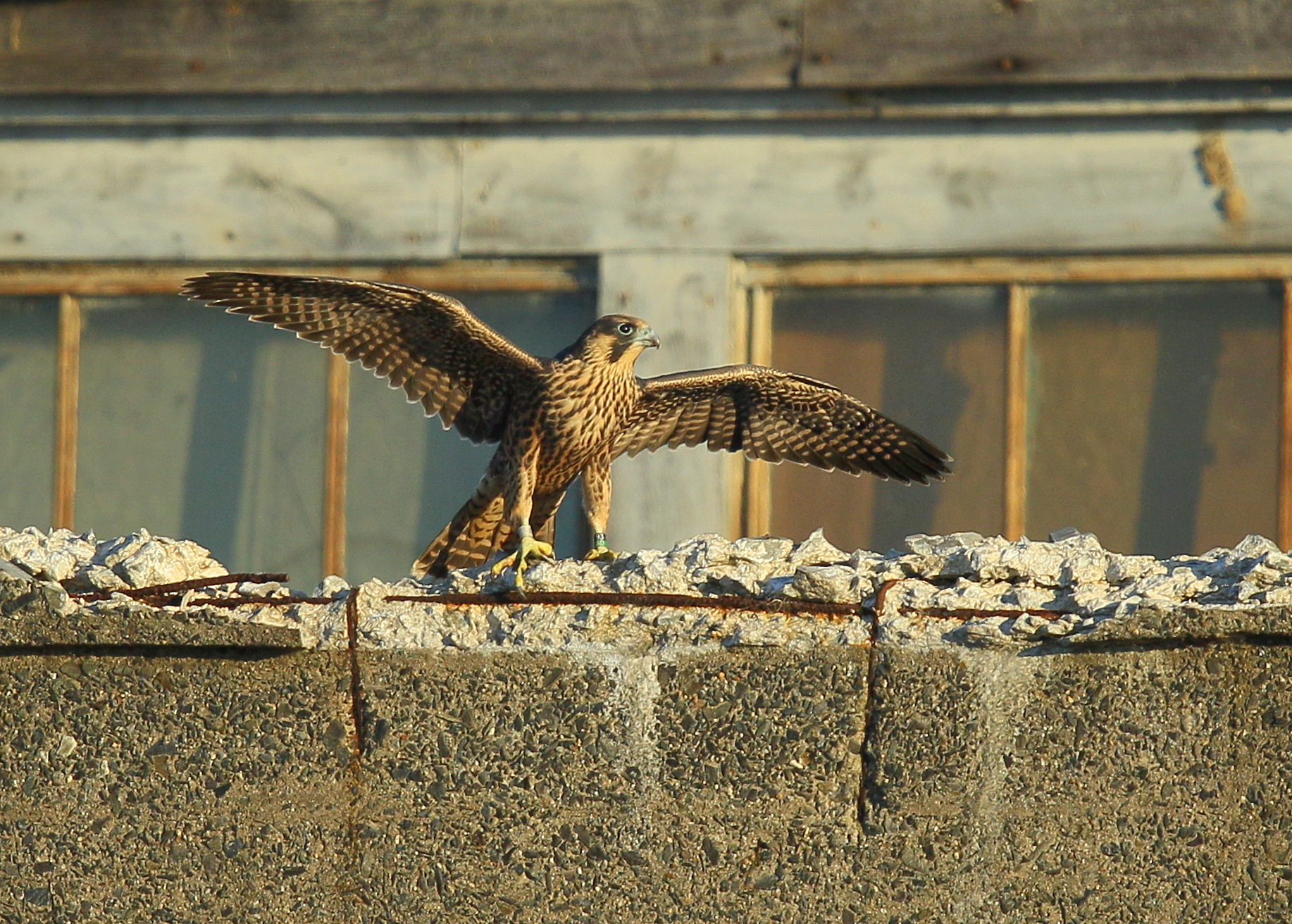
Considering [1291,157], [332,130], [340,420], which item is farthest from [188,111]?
[1291,157]

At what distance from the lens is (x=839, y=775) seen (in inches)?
147

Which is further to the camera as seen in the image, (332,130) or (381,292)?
(332,130)

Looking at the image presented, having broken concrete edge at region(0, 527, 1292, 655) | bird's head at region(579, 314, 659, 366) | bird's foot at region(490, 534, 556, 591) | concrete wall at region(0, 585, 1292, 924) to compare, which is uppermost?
bird's head at region(579, 314, 659, 366)

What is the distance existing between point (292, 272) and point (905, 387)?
2236mm

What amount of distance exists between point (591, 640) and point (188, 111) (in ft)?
13.8

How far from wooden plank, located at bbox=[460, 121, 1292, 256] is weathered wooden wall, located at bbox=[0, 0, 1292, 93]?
8.3 inches

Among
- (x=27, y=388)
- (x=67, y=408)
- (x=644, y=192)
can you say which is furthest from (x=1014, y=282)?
(x=27, y=388)

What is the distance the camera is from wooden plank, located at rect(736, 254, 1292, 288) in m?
7.04

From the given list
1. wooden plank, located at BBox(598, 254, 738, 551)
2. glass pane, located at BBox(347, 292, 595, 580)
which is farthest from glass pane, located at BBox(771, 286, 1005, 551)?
glass pane, located at BBox(347, 292, 595, 580)

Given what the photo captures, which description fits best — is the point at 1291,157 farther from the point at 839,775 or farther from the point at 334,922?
the point at 334,922

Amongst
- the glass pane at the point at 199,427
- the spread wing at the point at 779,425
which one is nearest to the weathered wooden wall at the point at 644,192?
the glass pane at the point at 199,427

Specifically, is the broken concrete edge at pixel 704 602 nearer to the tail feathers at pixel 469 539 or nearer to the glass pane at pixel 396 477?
the tail feathers at pixel 469 539

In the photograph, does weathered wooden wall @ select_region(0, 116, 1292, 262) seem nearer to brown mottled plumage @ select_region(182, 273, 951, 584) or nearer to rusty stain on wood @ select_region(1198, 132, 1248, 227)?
rusty stain on wood @ select_region(1198, 132, 1248, 227)

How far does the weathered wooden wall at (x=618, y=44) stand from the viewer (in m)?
6.94
